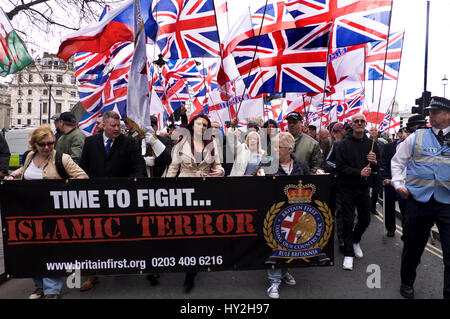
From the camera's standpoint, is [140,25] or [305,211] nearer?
[305,211]

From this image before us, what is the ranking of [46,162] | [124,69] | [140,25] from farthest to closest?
[124,69] → [140,25] → [46,162]

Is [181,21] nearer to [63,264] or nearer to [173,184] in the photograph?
[173,184]

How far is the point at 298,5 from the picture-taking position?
5672mm

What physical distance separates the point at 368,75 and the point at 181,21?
6472 millimetres

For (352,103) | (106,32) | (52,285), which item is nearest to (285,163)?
(52,285)

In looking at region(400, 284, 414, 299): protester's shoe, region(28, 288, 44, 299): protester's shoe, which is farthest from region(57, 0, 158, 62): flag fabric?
region(400, 284, 414, 299): protester's shoe

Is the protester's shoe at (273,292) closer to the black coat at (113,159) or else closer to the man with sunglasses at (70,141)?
the black coat at (113,159)

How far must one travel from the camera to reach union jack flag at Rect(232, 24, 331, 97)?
565cm

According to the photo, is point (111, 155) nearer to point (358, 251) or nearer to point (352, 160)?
point (352, 160)

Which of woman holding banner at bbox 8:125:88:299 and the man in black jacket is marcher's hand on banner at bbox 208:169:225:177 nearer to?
woman holding banner at bbox 8:125:88:299

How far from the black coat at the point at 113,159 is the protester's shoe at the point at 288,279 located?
217 cm

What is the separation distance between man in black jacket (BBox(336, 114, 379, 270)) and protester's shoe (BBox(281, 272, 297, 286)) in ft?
3.64
